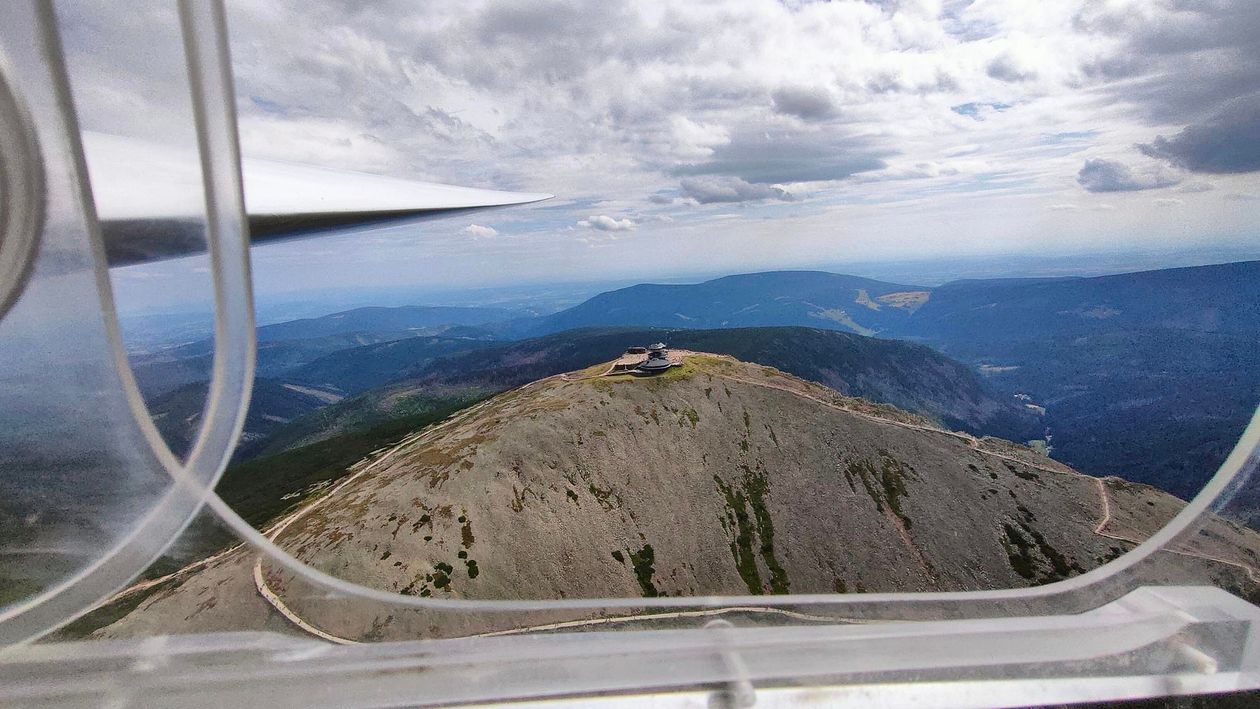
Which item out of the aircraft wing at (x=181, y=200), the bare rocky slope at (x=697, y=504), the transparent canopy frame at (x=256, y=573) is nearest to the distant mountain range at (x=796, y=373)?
the bare rocky slope at (x=697, y=504)

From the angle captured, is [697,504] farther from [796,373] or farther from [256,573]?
[796,373]

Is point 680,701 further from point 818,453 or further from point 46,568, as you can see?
point 818,453

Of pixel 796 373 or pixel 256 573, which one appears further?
pixel 796 373

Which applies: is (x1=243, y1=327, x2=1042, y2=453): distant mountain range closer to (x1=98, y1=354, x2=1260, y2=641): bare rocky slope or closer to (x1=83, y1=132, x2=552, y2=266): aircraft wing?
(x1=98, y1=354, x2=1260, y2=641): bare rocky slope

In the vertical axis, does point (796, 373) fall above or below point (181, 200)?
below

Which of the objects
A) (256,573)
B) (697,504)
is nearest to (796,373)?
(697,504)

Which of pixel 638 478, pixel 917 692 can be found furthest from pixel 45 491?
pixel 638 478
